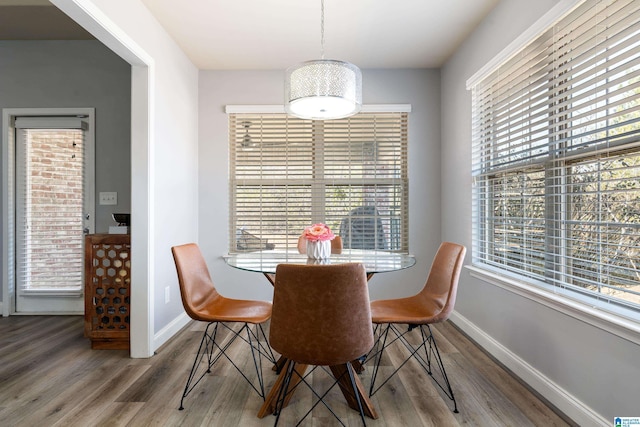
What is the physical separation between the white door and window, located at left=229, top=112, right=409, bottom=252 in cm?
153

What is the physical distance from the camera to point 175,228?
116 inches

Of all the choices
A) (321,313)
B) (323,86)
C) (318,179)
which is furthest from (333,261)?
(318,179)

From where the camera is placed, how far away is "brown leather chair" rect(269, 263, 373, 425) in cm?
134

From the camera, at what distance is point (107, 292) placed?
251 centimetres

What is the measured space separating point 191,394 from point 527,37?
3.00 m

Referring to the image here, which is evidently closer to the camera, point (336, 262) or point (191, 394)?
point (191, 394)

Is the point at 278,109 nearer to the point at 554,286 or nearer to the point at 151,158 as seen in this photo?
the point at 151,158

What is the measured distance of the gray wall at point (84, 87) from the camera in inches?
126

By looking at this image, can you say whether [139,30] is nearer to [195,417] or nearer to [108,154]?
[108,154]

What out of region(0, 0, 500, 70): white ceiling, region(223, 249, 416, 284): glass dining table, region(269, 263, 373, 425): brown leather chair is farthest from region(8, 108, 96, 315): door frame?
region(269, 263, 373, 425): brown leather chair

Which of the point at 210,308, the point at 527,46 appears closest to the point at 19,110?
the point at 210,308

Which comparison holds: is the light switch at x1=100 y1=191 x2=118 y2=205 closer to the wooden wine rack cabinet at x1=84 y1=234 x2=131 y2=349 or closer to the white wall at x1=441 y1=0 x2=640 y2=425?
the wooden wine rack cabinet at x1=84 y1=234 x2=131 y2=349

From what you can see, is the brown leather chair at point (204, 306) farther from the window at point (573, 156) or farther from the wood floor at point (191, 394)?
the window at point (573, 156)

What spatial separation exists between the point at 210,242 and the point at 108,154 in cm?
133
